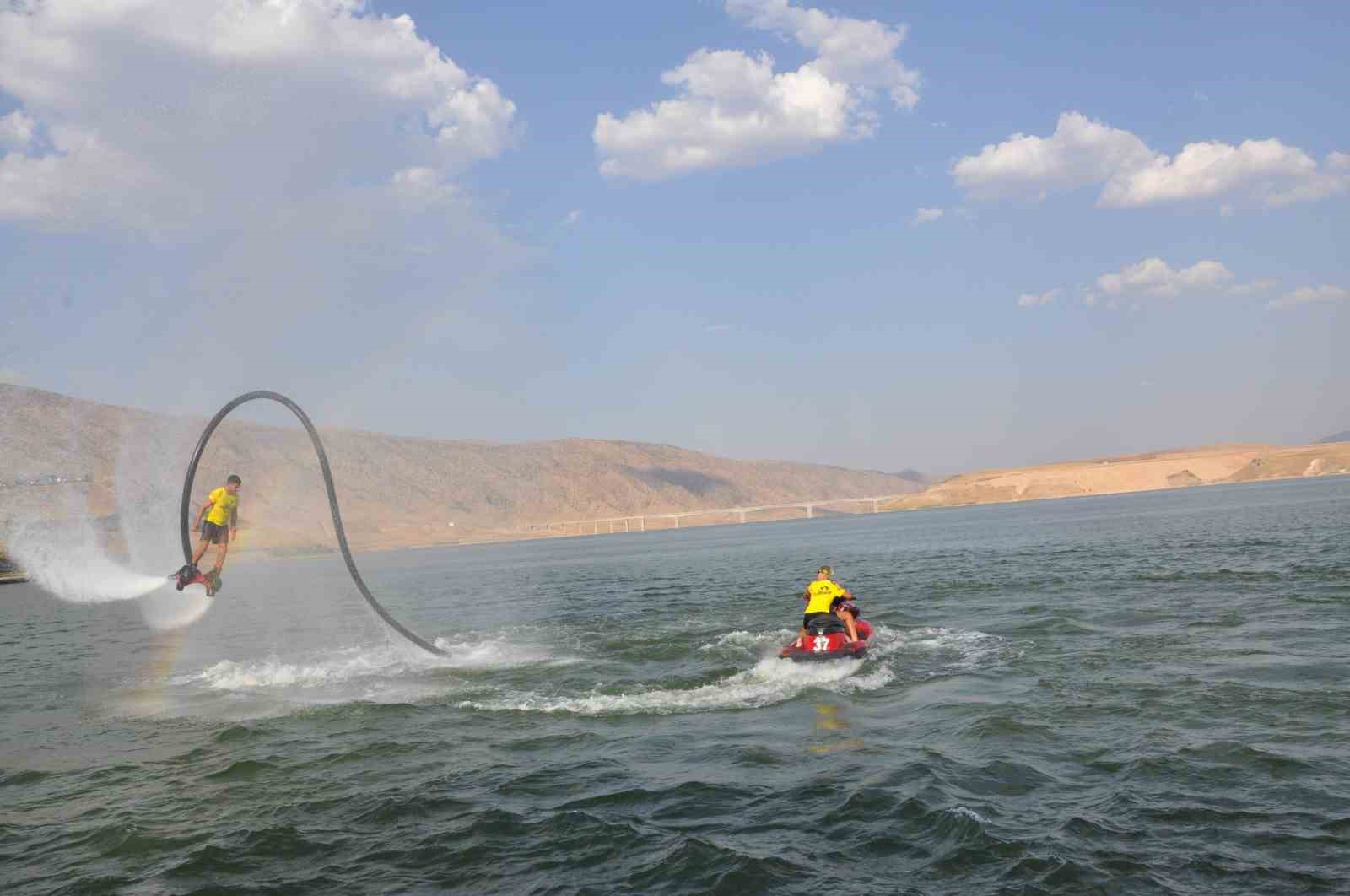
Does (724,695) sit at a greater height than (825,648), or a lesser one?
lesser

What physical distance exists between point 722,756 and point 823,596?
31.0ft

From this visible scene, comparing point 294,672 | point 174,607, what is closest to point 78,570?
point 294,672

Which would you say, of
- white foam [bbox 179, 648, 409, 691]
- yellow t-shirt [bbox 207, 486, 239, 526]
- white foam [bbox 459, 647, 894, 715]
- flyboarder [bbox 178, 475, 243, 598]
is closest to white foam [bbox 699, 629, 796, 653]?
white foam [bbox 459, 647, 894, 715]

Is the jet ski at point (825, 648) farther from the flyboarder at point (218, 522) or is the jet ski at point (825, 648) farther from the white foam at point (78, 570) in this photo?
the white foam at point (78, 570)

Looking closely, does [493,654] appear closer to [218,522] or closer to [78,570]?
[218,522]

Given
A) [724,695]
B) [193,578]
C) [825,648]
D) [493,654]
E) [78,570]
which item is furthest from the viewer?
[493,654]

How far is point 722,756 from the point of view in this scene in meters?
15.5

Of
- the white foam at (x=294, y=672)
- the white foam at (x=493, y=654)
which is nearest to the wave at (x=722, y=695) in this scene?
the white foam at (x=493, y=654)

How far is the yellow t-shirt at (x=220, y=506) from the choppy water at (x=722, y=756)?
4338mm

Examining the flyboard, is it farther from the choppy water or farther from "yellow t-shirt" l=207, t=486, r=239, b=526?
the choppy water

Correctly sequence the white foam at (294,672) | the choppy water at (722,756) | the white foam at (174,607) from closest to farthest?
the choppy water at (722,756), the white foam at (294,672), the white foam at (174,607)

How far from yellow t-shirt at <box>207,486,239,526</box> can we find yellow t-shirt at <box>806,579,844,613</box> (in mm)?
13669

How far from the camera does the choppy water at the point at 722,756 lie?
10.7 meters

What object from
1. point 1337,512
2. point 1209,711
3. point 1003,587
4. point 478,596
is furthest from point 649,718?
point 1337,512
